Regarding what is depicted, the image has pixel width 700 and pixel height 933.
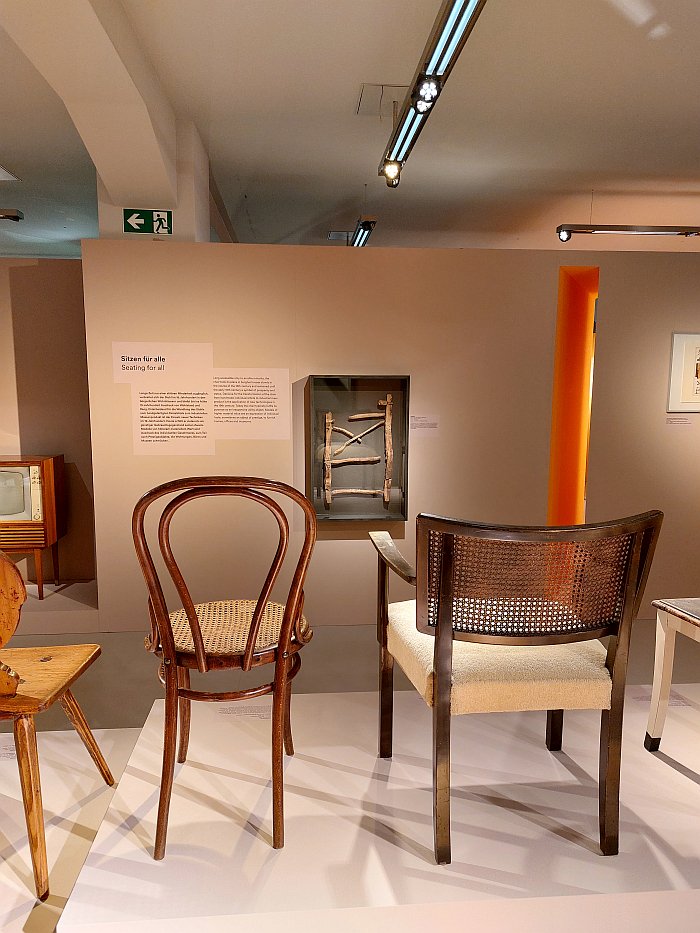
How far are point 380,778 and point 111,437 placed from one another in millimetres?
2605

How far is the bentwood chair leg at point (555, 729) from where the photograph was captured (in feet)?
7.92

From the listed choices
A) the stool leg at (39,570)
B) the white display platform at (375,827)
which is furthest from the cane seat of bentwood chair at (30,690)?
the stool leg at (39,570)

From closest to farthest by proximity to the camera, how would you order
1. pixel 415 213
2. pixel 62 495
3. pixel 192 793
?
1. pixel 192 793
2. pixel 62 495
3. pixel 415 213

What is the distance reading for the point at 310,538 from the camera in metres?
1.82

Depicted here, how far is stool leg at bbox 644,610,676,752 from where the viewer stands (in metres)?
2.40

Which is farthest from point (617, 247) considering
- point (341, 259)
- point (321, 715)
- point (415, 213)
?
point (321, 715)

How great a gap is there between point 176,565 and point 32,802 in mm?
748

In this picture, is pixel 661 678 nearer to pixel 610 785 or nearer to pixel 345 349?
pixel 610 785

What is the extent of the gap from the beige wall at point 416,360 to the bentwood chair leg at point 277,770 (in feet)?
7.61

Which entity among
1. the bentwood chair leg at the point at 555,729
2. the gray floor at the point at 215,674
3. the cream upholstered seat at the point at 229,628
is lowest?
the gray floor at the point at 215,674

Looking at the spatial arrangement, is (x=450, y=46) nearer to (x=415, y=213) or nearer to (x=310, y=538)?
(x=310, y=538)

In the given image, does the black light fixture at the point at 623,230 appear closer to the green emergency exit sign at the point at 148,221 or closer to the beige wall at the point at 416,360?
the beige wall at the point at 416,360

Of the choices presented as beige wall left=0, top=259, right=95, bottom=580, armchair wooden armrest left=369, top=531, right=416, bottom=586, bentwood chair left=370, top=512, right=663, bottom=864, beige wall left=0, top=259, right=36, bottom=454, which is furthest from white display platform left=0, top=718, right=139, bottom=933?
beige wall left=0, top=259, right=36, bottom=454

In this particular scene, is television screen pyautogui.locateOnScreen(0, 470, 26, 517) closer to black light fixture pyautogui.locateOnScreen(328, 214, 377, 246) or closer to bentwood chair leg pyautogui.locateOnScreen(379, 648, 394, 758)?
bentwood chair leg pyautogui.locateOnScreen(379, 648, 394, 758)
